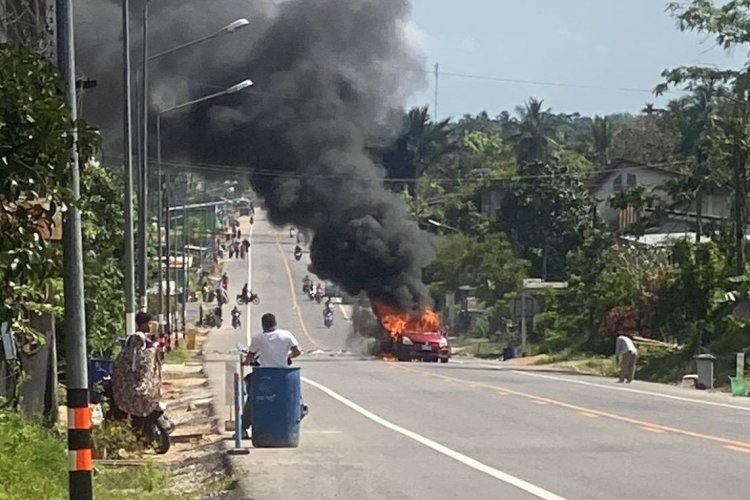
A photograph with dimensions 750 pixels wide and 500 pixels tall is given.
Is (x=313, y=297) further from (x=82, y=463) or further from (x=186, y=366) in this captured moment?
(x=82, y=463)

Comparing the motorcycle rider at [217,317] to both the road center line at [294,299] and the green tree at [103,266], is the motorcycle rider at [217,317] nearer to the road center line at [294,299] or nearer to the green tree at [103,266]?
the road center line at [294,299]

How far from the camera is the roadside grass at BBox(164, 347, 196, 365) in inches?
1719

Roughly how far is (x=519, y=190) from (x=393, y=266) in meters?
33.5

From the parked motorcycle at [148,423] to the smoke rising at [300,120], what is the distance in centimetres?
2800

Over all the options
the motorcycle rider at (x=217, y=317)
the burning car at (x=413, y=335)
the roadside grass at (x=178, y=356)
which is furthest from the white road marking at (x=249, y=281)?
the burning car at (x=413, y=335)

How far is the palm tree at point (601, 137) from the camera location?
116769 mm

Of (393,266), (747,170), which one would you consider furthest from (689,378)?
(393,266)

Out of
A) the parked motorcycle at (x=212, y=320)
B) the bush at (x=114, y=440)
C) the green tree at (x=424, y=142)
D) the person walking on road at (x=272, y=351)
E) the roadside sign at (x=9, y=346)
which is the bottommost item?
the parked motorcycle at (x=212, y=320)

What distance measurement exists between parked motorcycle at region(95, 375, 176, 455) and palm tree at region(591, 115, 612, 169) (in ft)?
329

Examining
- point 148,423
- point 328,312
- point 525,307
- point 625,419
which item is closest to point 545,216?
point 328,312

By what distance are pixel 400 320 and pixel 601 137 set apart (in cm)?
7360

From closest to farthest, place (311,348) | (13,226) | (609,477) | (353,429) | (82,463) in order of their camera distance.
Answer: (82,463) → (13,226) → (609,477) → (353,429) → (311,348)

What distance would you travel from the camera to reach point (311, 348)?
61250 millimetres

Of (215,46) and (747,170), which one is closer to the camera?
(747,170)
